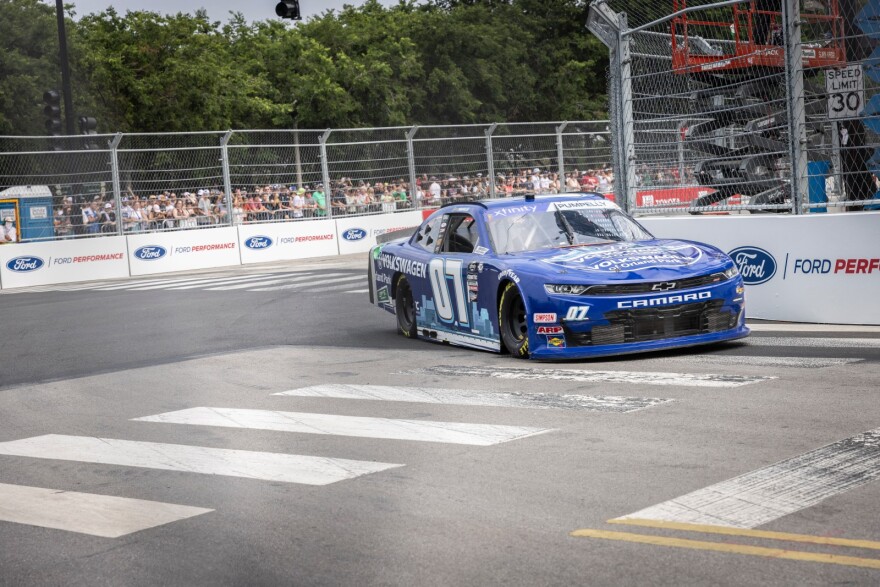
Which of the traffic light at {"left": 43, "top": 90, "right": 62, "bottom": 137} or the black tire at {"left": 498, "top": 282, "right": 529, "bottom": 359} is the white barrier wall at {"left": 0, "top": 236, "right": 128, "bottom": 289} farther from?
the black tire at {"left": 498, "top": 282, "right": 529, "bottom": 359}

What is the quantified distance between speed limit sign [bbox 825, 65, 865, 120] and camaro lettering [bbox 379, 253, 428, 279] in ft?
13.5

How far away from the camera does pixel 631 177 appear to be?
14.6m

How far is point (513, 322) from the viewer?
34.3 ft

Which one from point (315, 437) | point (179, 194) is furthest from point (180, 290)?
point (315, 437)

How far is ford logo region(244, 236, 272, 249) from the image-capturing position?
29906 mm

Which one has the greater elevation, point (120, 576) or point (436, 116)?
point (436, 116)

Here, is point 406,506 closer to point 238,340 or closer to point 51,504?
point 51,504

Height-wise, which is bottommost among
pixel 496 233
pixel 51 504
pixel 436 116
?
pixel 51 504

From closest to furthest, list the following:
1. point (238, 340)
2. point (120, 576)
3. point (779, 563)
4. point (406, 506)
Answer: point (779, 563), point (120, 576), point (406, 506), point (238, 340)

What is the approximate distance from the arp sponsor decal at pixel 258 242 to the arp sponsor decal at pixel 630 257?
66.3 ft

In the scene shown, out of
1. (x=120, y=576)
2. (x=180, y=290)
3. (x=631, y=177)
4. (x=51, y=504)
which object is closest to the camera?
(x=120, y=576)

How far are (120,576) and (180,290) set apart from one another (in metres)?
16.8

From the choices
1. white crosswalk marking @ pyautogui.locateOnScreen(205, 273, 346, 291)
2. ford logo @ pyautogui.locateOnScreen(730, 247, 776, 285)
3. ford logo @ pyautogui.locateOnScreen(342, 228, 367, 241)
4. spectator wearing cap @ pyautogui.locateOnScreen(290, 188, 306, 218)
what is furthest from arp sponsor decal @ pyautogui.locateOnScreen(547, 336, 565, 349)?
ford logo @ pyautogui.locateOnScreen(342, 228, 367, 241)

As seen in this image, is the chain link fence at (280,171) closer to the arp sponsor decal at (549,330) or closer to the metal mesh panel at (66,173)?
the metal mesh panel at (66,173)
